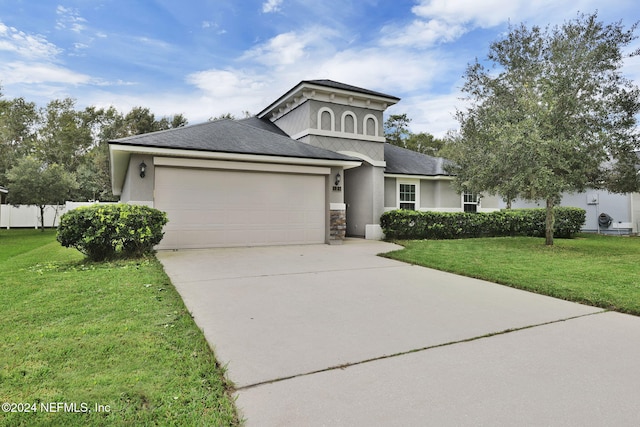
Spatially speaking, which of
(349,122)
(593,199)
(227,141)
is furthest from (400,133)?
(227,141)

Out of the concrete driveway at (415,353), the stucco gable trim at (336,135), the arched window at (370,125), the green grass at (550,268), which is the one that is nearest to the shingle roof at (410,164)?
the stucco gable trim at (336,135)

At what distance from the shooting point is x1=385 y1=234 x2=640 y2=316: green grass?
197 inches

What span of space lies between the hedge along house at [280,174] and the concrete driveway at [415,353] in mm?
4378

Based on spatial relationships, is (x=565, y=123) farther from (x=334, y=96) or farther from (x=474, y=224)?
(x=334, y=96)

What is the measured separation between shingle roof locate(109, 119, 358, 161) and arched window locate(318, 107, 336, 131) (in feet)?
5.51

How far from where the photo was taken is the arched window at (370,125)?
13344mm

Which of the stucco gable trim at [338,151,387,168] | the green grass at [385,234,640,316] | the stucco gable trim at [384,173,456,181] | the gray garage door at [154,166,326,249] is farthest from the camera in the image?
the stucco gable trim at [384,173,456,181]

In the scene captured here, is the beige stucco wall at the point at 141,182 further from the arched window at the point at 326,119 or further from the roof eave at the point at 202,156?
the arched window at the point at 326,119

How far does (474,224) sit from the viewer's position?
44.9 ft

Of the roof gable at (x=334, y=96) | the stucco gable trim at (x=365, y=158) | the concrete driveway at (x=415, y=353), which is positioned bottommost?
the concrete driveway at (x=415, y=353)

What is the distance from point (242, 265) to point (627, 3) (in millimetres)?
12832

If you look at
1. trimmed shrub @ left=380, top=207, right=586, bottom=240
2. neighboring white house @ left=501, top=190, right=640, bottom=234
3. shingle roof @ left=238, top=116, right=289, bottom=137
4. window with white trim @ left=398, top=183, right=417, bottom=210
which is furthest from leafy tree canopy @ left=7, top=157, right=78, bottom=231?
neighboring white house @ left=501, top=190, right=640, bottom=234

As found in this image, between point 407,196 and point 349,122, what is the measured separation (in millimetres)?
4188

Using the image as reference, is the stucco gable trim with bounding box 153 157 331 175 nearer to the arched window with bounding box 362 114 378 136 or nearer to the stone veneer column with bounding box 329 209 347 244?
the stone veneer column with bounding box 329 209 347 244
